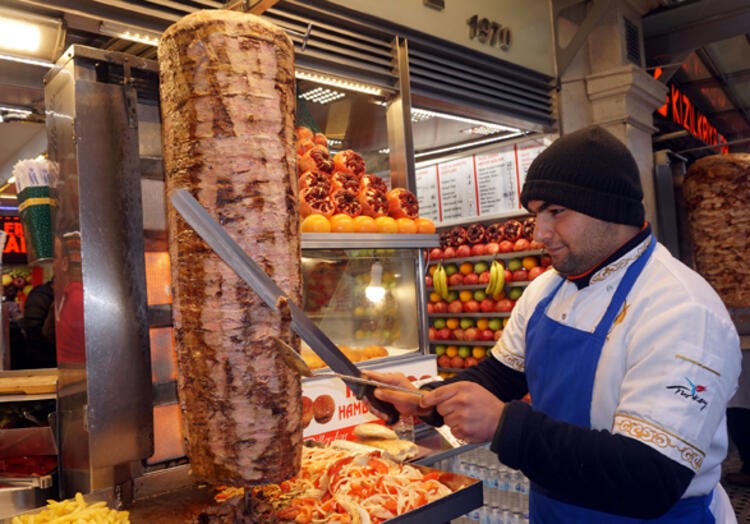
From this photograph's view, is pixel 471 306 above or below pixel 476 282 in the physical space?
below

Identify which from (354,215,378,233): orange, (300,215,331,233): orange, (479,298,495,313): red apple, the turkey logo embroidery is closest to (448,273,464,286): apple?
(479,298,495,313): red apple

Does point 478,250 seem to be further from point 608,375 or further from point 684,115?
point 684,115

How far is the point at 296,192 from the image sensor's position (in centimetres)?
182

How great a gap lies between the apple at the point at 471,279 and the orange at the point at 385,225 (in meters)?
2.65

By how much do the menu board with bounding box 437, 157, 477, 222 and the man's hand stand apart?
4.68 m

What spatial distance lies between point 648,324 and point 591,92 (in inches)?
187

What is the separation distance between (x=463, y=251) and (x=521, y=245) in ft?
2.17

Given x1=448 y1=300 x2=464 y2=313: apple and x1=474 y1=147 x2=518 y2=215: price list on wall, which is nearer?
x1=474 y1=147 x2=518 y2=215: price list on wall

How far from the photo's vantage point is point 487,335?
591 cm

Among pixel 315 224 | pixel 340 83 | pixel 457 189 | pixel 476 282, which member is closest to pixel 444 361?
pixel 476 282

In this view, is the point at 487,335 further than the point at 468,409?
Yes

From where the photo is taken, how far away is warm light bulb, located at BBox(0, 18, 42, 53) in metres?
2.62

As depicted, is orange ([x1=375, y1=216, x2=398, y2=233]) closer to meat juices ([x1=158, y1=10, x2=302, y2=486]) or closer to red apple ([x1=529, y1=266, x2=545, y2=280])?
meat juices ([x1=158, y1=10, x2=302, y2=486])

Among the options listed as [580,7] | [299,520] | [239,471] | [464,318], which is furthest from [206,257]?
[580,7]
